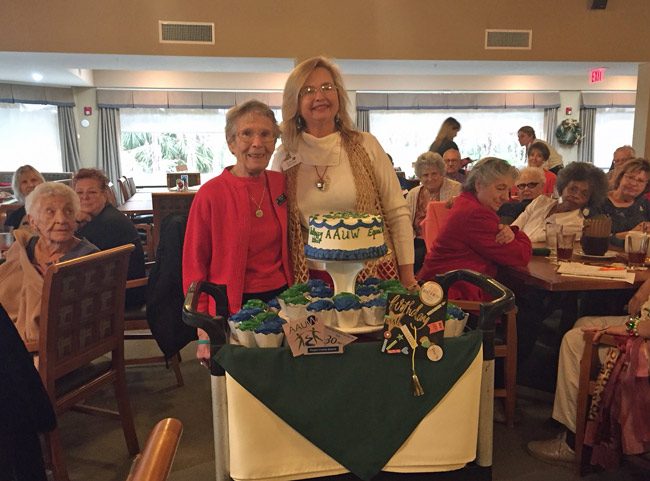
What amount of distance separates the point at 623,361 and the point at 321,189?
1189 millimetres

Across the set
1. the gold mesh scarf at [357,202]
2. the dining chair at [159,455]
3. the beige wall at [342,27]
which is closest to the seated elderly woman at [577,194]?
the gold mesh scarf at [357,202]

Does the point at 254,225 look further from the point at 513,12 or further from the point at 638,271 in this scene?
the point at 513,12

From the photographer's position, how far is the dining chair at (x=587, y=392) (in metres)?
1.98

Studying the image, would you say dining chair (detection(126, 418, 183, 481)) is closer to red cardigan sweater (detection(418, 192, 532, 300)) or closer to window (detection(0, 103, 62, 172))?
red cardigan sweater (detection(418, 192, 532, 300))

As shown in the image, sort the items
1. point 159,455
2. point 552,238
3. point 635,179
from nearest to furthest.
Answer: point 159,455 → point 552,238 → point 635,179

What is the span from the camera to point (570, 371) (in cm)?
216

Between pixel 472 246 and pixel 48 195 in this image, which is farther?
pixel 472 246

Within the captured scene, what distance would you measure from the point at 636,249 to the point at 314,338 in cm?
177

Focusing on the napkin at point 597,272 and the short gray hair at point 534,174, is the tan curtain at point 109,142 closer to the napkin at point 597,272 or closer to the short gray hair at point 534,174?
the short gray hair at point 534,174

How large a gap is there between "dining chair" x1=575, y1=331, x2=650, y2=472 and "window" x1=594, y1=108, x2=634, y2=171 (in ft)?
30.9

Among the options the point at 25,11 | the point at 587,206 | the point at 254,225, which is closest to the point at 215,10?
the point at 25,11

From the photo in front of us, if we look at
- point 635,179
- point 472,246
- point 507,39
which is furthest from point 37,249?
point 507,39

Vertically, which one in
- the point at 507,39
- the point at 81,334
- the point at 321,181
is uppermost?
the point at 507,39

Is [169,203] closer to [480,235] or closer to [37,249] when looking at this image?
[37,249]
